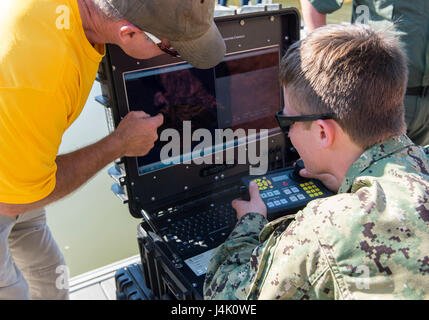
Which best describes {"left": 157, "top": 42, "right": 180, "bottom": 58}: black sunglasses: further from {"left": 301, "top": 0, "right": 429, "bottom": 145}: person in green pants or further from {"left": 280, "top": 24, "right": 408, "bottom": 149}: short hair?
{"left": 301, "top": 0, "right": 429, "bottom": 145}: person in green pants

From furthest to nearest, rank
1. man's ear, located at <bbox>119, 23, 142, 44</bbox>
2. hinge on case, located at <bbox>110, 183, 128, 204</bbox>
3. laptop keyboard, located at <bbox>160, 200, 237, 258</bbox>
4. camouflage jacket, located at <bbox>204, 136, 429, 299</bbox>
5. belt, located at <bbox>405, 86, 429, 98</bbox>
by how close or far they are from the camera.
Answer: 1. belt, located at <bbox>405, 86, 429, 98</bbox>
2. hinge on case, located at <bbox>110, 183, 128, 204</bbox>
3. laptop keyboard, located at <bbox>160, 200, 237, 258</bbox>
4. man's ear, located at <bbox>119, 23, 142, 44</bbox>
5. camouflage jacket, located at <bbox>204, 136, 429, 299</bbox>

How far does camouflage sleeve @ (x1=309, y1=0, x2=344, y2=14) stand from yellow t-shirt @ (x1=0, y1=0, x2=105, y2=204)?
1260 mm

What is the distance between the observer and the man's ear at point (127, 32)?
920 mm

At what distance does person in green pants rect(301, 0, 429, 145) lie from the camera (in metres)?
1.68

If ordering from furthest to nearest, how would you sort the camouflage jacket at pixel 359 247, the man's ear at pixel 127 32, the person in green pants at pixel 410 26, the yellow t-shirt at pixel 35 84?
the person in green pants at pixel 410 26 < the man's ear at pixel 127 32 < the yellow t-shirt at pixel 35 84 < the camouflage jacket at pixel 359 247

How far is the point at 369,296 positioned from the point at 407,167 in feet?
0.94

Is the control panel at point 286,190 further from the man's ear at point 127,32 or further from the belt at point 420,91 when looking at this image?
the belt at point 420,91

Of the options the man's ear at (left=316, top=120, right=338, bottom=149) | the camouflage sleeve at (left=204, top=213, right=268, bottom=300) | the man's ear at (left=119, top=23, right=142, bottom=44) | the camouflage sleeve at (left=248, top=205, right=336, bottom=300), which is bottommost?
the camouflage sleeve at (left=204, top=213, right=268, bottom=300)

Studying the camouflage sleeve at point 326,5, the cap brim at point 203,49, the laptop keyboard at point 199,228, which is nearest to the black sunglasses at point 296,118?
the cap brim at point 203,49

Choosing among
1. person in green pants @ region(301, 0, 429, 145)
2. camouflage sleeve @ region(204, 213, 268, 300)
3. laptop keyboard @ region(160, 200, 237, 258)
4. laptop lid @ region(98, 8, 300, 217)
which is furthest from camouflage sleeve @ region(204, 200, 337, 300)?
person in green pants @ region(301, 0, 429, 145)

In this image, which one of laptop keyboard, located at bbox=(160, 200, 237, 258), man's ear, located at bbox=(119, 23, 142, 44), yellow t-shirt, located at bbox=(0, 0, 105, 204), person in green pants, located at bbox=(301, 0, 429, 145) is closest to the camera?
yellow t-shirt, located at bbox=(0, 0, 105, 204)

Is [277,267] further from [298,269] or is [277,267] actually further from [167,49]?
[167,49]

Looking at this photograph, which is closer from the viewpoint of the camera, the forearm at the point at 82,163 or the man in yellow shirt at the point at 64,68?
the man in yellow shirt at the point at 64,68

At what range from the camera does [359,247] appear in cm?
69
